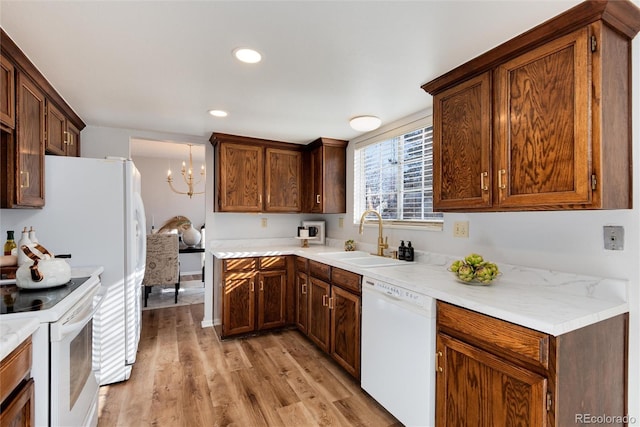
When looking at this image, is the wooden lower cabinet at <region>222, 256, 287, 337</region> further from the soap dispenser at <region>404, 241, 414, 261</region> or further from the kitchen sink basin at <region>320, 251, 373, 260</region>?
the soap dispenser at <region>404, 241, 414, 261</region>

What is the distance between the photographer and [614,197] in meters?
1.31

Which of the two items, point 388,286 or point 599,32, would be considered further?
point 388,286

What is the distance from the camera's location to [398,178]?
2.90m

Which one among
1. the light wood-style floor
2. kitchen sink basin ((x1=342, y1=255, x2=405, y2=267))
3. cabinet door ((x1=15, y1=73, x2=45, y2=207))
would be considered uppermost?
cabinet door ((x1=15, y1=73, x2=45, y2=207))

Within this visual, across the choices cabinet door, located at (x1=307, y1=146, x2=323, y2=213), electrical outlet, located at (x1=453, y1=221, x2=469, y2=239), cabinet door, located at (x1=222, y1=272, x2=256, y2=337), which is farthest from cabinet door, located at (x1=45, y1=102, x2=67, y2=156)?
electrical outlet, located at (x1=453, y1=221, x2=469, y2=239)

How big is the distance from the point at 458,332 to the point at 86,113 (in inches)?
127

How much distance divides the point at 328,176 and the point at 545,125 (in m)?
2.30

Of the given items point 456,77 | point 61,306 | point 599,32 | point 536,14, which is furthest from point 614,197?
point 61,306

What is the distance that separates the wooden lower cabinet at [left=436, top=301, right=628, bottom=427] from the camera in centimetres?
116

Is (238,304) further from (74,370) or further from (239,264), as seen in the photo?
(74,370)

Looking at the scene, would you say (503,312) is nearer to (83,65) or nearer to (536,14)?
(536,14)

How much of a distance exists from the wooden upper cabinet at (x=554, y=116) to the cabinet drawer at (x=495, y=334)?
1.89 ft

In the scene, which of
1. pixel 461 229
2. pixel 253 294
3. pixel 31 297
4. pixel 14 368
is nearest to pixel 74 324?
pixel 31 297

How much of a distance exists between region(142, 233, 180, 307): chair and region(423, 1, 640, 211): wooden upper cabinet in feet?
12.3
